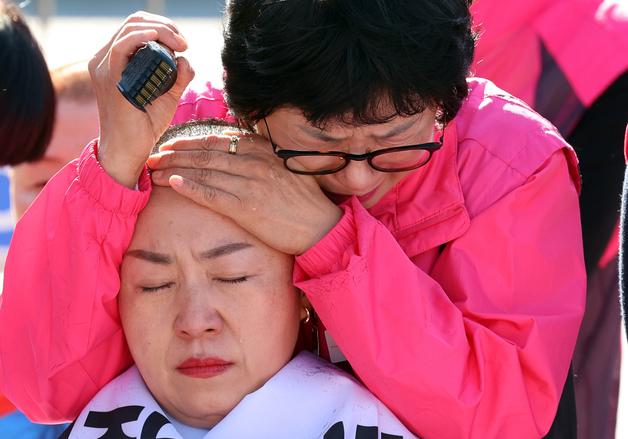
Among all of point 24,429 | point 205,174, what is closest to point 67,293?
point 205,174

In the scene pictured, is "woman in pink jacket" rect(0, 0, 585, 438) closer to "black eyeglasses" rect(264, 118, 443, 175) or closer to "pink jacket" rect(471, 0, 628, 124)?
"black eyeglasses" rect(264, 118, 443, 175)

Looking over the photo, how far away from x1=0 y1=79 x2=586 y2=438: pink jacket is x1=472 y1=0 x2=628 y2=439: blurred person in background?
674mm

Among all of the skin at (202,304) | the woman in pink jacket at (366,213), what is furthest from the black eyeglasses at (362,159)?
the skin at (202,304)

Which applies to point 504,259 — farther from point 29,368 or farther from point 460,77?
point 29,368

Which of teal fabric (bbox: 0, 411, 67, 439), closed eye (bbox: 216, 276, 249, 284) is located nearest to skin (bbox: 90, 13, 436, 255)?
closed eye (bbox: 216, 276, 249, 284)

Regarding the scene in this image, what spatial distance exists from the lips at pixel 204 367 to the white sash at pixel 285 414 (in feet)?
0.30

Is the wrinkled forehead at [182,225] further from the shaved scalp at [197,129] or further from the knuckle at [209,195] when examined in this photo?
the shaved scalp at [197,129]

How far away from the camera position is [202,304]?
8.58 ft

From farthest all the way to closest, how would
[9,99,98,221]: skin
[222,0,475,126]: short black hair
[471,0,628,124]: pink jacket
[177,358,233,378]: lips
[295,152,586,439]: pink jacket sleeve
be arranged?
[9,99,98,221]: skin → [471,0,628,124]: pink jacket → [177,358,233,378]: lips → [295,152,586,439]: pink jacket sleeve → [222,0,475,126]: short black hair

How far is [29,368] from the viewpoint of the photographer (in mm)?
2793

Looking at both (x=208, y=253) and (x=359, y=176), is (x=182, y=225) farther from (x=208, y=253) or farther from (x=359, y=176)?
(x=359, y=176)

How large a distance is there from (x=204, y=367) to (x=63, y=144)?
1506 mm

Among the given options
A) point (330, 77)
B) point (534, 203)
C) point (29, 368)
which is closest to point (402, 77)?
point (330, 77)

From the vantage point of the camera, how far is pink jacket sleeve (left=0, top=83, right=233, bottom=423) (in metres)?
2.65
